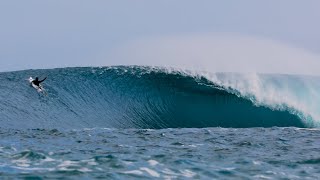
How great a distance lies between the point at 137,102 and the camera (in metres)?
24.2

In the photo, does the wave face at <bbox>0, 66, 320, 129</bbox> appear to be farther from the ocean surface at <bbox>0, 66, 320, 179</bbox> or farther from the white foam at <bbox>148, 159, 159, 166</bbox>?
the white foam at <bbox>148, 159, 159, 166</bbox>

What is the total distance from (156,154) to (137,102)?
39.9 ft

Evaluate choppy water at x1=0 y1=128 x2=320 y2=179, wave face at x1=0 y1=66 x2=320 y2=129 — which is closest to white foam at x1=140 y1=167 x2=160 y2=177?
choppy water at x1=0 y1=128 x2=320 y2=179

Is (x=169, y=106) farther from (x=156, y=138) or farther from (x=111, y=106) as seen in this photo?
(x=156, y=138)

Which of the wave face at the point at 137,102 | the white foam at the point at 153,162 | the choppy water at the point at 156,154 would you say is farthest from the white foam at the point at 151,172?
the wave face at the point at 137,102

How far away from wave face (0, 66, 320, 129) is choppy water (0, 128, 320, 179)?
13.4ft

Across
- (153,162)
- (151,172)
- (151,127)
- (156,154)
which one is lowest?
(151,172)

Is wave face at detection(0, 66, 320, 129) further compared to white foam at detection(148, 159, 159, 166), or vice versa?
wave face at detection(0, 66, 320, 129)

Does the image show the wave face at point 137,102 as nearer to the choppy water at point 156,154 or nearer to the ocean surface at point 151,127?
the ocean surface at point 151,127

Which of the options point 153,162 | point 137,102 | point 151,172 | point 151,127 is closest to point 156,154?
point 153,162

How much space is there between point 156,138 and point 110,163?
4875mm

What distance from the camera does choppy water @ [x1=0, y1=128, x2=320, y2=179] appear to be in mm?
9944

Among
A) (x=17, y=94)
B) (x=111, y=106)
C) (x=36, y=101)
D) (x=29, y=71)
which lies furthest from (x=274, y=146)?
(x=29, y=71)

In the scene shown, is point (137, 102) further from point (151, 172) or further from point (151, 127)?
point (151, 172)
